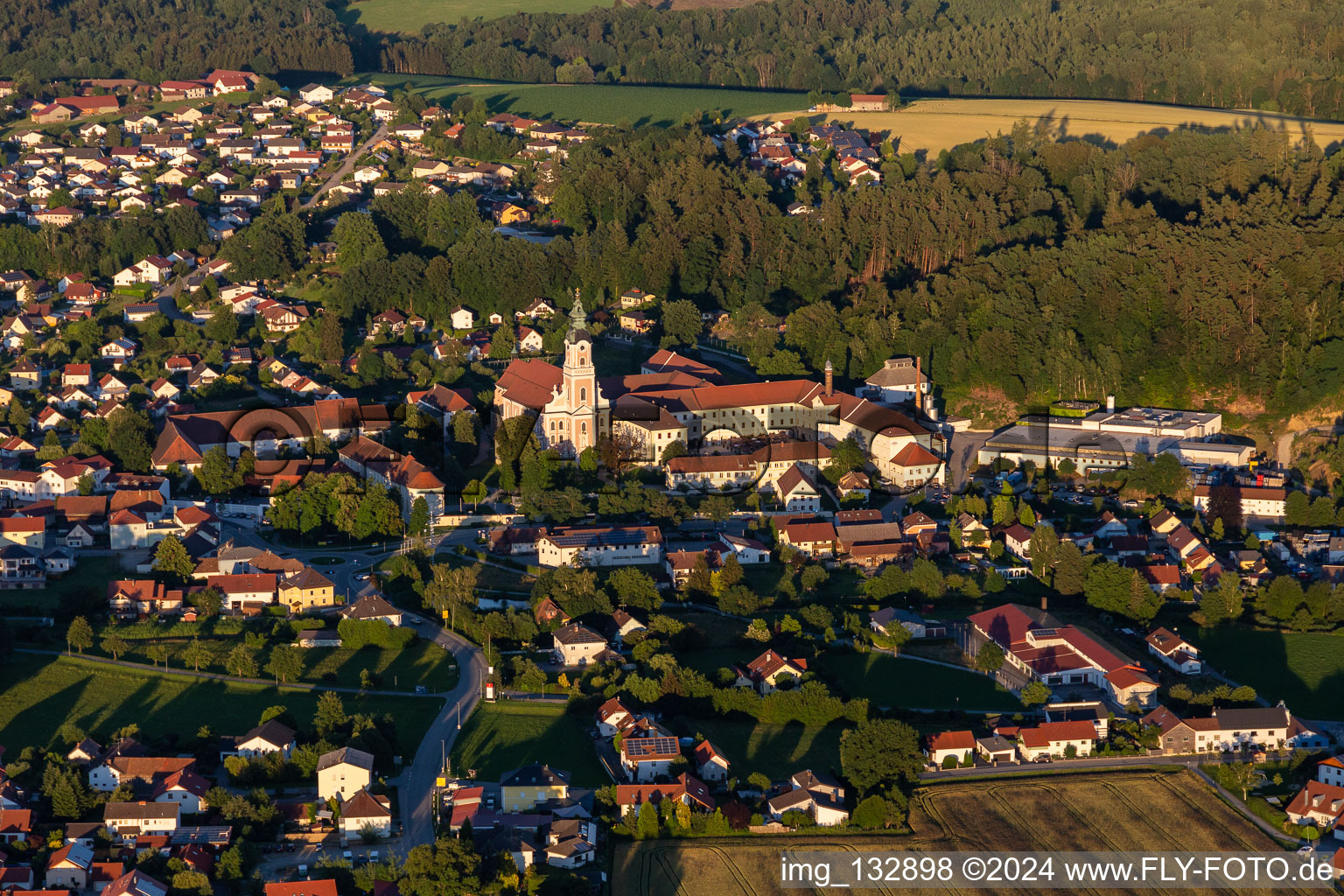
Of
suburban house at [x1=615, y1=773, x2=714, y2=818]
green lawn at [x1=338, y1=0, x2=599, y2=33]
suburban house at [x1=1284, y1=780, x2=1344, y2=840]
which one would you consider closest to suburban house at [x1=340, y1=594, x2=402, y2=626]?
suburban house at [x1=615, y1=773, x2=714, y2=818]

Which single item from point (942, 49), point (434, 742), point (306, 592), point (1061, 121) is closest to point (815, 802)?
point (434, 742)

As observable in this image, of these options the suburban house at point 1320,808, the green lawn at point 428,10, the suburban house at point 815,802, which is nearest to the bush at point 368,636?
the suburban house at point 815,802

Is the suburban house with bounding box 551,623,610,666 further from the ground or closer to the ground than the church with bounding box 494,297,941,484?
closer to the ground

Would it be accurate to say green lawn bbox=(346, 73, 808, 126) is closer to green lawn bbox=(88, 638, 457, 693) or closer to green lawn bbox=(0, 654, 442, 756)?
green lawn bbox=(88, 638, 457, 693)

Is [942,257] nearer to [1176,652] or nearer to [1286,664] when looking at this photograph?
[1176,652]

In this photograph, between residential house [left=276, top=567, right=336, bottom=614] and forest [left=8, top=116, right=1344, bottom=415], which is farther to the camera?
forest [left=8, top=116, right=1344, bottom=415]

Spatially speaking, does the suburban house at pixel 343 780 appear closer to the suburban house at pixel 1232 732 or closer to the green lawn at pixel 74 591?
the green lawn at pixel 74 591

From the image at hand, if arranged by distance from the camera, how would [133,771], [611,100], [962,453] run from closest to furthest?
[133,771] < [962,453] < [611,100]
